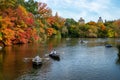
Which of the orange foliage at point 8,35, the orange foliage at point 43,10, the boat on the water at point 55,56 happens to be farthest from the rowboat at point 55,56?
the orange foliage at point 43,10

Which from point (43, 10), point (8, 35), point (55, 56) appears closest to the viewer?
point (55, 56)

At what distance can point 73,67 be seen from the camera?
43.8m

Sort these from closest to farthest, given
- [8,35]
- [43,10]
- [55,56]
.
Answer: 1. [55,56]
2. [8,35]
3. [43,10]

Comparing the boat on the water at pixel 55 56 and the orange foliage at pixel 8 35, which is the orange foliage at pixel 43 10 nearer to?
the orange foliage at pixel 8 35

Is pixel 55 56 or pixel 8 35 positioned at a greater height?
pixel 8 35

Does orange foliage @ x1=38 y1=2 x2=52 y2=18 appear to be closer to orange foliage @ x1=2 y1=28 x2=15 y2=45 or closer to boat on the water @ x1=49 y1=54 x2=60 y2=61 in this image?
orange foliage @ x1=2 y1=28 x2=15 y2=45

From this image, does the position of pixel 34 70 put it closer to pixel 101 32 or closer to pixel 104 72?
pixel 104 72

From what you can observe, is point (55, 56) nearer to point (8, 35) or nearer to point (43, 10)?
point (8, 35)

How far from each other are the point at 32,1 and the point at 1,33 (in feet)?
142

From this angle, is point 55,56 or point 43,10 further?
point 43,10

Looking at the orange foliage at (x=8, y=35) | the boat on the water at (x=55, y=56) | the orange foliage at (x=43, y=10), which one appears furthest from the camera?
the orange foliage at (x=43, y=10)

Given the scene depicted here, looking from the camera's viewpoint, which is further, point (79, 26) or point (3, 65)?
point (79, 26)

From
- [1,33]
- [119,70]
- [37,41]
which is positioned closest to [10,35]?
[1,33]

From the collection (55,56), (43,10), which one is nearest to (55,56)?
(55,56)
